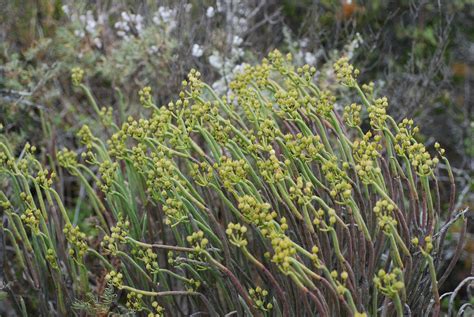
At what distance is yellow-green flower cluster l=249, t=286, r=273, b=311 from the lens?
165cm

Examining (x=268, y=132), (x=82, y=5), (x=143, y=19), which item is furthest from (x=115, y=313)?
(x=82, y=5)

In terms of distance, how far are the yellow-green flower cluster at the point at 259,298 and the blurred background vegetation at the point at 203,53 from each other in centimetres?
106

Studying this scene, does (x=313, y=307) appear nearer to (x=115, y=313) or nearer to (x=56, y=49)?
(x=115, y=313)

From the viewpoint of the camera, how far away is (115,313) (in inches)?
74.4

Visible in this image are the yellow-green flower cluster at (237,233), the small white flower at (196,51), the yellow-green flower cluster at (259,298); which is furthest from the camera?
the small white flower at (196,51)

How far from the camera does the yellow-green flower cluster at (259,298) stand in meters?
1.65

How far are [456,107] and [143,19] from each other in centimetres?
188

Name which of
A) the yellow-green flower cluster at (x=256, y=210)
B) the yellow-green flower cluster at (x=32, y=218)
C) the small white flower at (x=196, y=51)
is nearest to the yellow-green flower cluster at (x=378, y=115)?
the yellow-green flower cluster at (x=256, y=210)

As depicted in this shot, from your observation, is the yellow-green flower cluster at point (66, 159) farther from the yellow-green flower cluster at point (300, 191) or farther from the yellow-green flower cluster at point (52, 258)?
the yellow-green flower cluster at point (300, 191)

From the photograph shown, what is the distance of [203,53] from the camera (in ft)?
9.97

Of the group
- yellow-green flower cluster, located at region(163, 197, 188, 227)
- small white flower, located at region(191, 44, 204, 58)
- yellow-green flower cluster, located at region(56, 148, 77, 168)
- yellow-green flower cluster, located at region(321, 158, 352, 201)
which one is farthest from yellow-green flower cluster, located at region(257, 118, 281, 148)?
small white flower, located at region(191, 44, 204, 58)

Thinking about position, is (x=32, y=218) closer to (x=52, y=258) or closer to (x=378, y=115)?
(x=52, y=258)

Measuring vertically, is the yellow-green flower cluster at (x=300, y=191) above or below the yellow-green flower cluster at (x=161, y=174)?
below

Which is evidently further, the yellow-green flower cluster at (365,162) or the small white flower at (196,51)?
the small white flower at (196,51)
